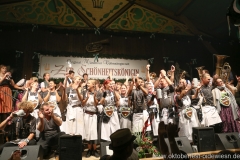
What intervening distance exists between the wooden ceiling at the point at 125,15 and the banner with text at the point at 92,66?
1.18 metres

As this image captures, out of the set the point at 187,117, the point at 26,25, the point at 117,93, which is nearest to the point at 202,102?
the point at 187,117

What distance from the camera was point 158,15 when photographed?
7.62 metres

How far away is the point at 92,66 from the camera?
691cm

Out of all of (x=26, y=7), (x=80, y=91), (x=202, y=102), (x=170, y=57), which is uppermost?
(x=26, y=7)

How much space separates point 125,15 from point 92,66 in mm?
2283

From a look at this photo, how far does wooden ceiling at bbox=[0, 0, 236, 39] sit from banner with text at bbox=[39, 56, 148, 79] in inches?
46.3

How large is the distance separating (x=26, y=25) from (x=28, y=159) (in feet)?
16.5

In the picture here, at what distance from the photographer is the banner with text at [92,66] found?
257 inches

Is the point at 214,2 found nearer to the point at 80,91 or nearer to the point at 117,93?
the point at 117,93

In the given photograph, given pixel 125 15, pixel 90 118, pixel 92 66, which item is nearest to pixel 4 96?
pixel 90 118

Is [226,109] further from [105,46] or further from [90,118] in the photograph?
[105,46]

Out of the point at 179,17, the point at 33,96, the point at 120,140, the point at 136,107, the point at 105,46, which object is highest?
the point at 179,17

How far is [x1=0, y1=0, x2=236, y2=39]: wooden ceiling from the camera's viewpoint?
6.59 m

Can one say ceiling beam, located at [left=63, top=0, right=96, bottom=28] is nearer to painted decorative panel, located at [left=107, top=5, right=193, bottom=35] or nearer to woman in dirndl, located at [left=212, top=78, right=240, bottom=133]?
painted decorative panel, located at [left=107, top=5, right=193, bottom=35]
